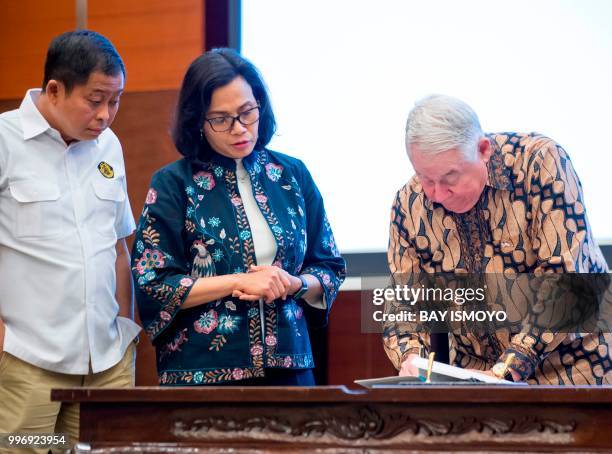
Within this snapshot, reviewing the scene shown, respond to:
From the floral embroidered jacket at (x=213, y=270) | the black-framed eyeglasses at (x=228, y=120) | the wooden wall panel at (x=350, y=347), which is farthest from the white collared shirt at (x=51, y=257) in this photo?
the wooden wall panel at (x=350, y=347)

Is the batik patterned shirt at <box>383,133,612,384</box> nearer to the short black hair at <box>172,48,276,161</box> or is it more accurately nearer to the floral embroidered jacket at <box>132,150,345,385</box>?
the floral embroidered jacket at <box>132,150,345,385</box>

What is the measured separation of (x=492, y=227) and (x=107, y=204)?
1.07 m

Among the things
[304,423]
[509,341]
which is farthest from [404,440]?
[509,341]

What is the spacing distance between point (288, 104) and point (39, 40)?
1098 mm

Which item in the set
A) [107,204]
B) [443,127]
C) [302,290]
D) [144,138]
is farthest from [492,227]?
[144,138]

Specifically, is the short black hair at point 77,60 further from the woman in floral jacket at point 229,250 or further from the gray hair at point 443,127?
the gray hair at point 443,127

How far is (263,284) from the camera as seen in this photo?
6.98 ft

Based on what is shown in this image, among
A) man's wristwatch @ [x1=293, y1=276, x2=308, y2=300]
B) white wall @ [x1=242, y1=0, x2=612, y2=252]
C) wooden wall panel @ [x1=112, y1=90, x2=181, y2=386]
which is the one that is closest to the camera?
man's wristwatch @ [x1=293, y1=276, x2=308, y2=300]

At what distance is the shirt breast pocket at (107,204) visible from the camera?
253 centimetres

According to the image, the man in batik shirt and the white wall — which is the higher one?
the white wall

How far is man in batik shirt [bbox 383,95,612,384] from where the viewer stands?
2146 mm

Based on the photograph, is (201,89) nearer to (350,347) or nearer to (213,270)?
(213,270)

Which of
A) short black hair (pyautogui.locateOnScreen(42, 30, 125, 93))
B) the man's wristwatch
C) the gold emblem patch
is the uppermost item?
short black hair (pyautogui.locateOnScreen(42, 30, 125, 93))

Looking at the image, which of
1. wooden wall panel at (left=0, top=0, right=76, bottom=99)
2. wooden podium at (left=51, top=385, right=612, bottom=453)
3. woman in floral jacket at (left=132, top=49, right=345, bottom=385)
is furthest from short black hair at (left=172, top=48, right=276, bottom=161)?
wooden wall panel at (left=0, top=0, right=76, bottom=99)
